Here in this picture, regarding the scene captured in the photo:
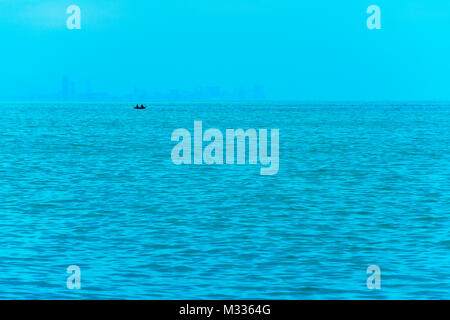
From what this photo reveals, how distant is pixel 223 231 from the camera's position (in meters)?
30.8

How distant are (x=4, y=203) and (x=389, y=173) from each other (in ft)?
103

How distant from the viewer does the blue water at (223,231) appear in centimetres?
2136

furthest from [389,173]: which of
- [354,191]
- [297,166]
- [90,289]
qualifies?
[90,289]

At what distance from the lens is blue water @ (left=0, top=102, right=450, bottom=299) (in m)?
21.4

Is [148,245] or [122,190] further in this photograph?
[122,190]

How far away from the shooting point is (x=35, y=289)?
807 inches
